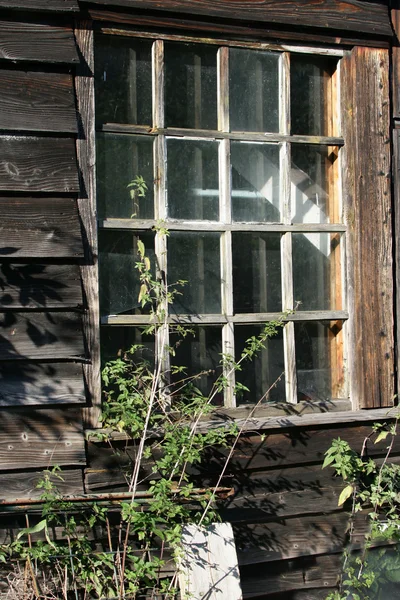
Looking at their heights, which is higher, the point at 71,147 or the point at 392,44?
the point at 392,44

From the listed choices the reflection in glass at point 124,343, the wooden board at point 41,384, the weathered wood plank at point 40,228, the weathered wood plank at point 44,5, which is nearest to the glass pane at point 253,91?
the weathered wood plank at point 44,5

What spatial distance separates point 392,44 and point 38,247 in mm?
2212

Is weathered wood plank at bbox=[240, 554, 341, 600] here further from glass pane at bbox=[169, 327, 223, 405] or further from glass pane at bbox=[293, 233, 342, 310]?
glass pane at bbox=[293, 233, 342, 310]

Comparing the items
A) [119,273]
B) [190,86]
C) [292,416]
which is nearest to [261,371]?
[292,416]

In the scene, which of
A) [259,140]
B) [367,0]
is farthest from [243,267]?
[367,0]

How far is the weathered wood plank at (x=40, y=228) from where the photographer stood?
3.39 m

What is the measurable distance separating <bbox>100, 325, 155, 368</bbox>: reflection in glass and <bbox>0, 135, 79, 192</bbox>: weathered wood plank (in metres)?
0.67

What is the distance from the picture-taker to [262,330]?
389 centimetres

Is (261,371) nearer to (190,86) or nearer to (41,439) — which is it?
(41,439)

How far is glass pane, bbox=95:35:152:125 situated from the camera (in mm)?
3713

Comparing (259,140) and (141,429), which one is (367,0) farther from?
(141,429)

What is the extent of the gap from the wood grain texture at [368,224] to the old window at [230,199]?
7cm

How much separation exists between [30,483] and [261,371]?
4.04 feet

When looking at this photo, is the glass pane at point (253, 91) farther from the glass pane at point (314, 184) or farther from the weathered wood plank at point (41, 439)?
the weathered wood plank at point (41, 439)
